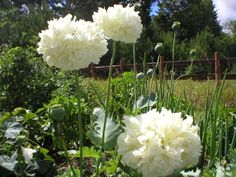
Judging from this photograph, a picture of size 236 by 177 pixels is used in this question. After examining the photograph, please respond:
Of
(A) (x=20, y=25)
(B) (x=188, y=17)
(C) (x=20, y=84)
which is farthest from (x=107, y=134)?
(B) (x=188, y=17)

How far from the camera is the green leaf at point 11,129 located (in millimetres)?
2262

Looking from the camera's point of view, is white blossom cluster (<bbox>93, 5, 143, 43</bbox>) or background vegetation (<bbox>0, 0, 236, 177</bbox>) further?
background vegetation (<bbox>0, 0, 236, 177</bbox>)

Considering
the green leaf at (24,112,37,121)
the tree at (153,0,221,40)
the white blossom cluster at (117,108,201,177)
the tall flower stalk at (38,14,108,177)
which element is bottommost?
the green leaf at (24,112,37,121)

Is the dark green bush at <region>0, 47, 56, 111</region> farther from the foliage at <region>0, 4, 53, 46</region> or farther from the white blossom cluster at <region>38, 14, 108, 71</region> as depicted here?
the foliage at <region>0, 4, 53, 46</region>

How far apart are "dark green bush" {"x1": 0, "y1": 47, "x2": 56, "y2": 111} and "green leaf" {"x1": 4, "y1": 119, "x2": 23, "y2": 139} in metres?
2.46

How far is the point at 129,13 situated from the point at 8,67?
3.72 metres

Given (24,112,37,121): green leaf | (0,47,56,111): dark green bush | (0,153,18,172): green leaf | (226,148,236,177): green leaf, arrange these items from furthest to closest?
(0,47,56,111): dark green bush < (24,112,37,121): green leaf < (0,153,18,172): green leaf < (226,148,236,177): green leaf

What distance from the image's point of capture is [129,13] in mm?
1420

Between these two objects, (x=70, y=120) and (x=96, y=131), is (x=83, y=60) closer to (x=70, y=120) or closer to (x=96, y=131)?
(x=96, y=131)

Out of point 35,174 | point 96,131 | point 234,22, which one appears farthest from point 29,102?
point 234,22

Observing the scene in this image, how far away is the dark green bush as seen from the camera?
488cm

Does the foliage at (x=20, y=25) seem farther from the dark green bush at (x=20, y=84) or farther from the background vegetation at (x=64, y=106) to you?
the dark green bush at (x=20, y=84)

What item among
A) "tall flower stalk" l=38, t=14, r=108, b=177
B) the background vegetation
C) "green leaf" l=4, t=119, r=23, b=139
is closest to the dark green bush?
the background vegetation

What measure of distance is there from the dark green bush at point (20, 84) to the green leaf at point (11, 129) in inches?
96.7
